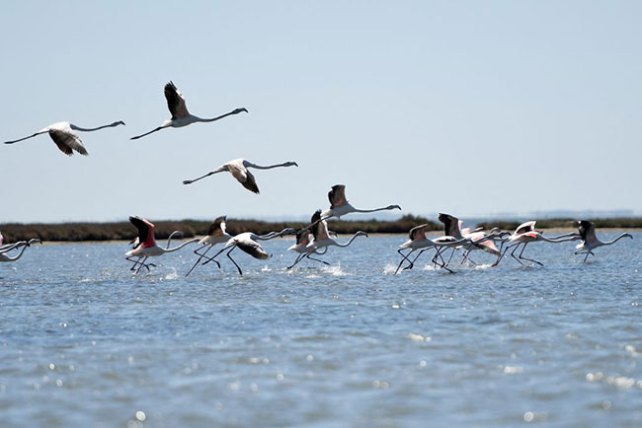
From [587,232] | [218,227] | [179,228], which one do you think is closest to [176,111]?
[218,227]

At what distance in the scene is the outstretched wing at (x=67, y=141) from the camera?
16.7 meters

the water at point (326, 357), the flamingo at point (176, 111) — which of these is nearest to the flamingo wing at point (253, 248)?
the water at point (326, 357)

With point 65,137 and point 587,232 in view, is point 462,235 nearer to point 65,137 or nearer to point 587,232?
point 587,232

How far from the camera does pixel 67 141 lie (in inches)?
664

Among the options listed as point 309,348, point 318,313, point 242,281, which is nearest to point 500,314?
point 318,313

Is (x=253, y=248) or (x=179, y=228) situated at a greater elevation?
(x=253, y=248)

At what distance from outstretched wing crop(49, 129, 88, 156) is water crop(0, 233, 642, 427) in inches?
95.6

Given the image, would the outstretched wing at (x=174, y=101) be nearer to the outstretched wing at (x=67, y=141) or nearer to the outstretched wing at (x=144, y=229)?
the outstretched wing at (x=67, y=141)

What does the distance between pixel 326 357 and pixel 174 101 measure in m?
6.65

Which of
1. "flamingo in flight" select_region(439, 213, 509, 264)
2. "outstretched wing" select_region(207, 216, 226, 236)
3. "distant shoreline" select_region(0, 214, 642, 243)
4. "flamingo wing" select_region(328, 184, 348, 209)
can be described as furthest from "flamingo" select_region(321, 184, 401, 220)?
"distant shoreline" select_region(0, 214, 642, 243)

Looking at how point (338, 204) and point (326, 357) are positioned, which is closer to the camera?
point (326, 357)

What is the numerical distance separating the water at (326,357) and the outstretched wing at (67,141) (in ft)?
7.96

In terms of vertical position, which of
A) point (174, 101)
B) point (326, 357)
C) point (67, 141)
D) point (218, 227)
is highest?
point (174, 101)

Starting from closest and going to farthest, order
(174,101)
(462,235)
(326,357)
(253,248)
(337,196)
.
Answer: (326,357) < (174,101) < (337,196) < (253,248) < (462,235)
